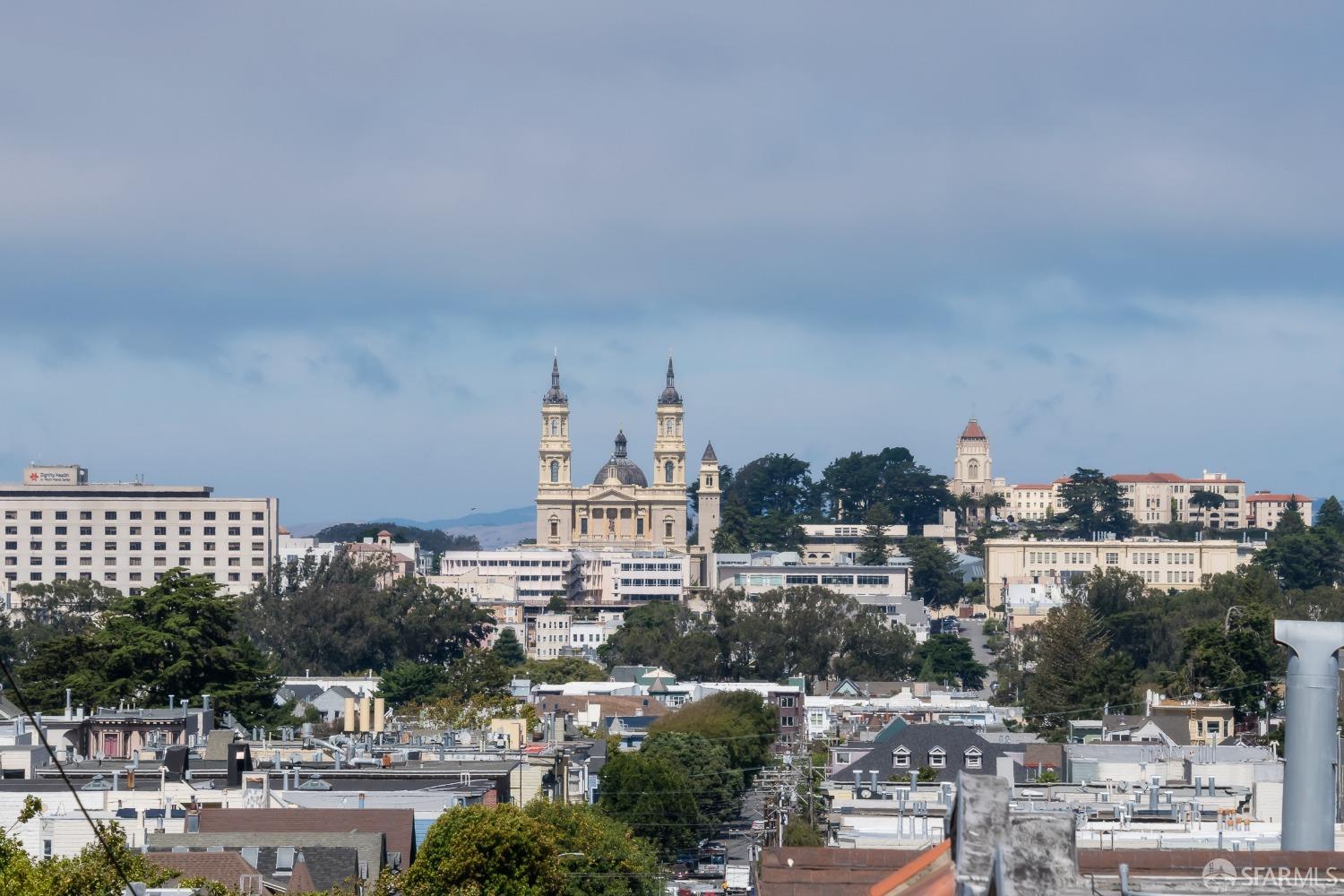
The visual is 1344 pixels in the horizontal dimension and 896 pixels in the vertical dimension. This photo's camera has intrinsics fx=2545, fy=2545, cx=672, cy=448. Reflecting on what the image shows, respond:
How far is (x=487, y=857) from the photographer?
120 feet

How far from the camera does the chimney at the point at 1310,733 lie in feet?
47.9

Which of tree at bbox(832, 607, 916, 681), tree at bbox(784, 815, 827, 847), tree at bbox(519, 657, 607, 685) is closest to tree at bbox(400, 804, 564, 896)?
tree at bbox(784, 815, 827, 847)

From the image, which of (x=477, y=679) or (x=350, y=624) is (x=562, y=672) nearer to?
(x=350, y=624)

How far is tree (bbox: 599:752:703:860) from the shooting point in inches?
2650

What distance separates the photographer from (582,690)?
124938 mm

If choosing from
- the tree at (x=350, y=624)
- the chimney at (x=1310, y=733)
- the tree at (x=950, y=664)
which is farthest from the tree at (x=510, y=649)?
the chimney at (x=1310, y=733)

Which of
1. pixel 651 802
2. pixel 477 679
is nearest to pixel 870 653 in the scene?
pixel 477 679

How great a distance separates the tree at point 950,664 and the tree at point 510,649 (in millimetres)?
26832

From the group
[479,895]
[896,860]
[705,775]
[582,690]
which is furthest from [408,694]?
[896,860]

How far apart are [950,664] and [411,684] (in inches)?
1871

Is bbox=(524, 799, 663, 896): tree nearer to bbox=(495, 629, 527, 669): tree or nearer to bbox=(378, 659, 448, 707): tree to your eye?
bbox=(378, 659, 448, 707): tree

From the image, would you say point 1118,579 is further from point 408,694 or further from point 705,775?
point 705,775

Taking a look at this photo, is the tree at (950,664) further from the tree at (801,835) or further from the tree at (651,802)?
the tree at (801,835)

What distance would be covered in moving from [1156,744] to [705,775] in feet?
48.7
